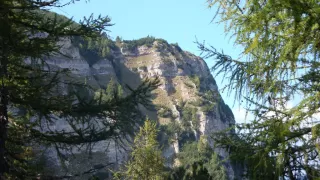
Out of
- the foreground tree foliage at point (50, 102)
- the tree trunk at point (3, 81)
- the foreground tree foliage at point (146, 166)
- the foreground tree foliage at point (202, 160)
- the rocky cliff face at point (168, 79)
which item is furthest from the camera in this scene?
the rocky cliff face at point (168, 79)

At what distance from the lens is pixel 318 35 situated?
9.89 feet

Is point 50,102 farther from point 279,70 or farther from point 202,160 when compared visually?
point 202,160

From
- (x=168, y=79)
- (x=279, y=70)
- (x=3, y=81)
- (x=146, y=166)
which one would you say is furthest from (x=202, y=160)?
(x=168, y=79)

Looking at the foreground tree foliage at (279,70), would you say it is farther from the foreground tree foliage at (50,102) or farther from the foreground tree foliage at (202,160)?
the foreground tree foliage at (202,160)

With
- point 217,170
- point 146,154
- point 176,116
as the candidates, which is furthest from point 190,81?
point 146,154

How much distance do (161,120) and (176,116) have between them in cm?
481

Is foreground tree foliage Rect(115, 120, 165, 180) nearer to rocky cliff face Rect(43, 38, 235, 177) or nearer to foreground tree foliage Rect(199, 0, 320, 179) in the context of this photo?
foreground tree foliage Rect(199, 0, 320, 179)

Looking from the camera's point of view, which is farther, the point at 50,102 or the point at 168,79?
the point at 168,79

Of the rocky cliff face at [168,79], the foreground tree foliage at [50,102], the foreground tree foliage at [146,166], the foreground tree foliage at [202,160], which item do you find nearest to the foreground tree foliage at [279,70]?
the foreground tree foliage at [50,102]

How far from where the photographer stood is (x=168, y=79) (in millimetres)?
123562

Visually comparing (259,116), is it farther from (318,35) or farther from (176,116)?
(176,116)

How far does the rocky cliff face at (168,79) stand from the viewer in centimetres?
9869

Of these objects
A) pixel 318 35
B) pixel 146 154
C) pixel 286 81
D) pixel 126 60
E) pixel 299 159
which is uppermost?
pixel 126 60

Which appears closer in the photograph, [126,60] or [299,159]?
[299,159]
